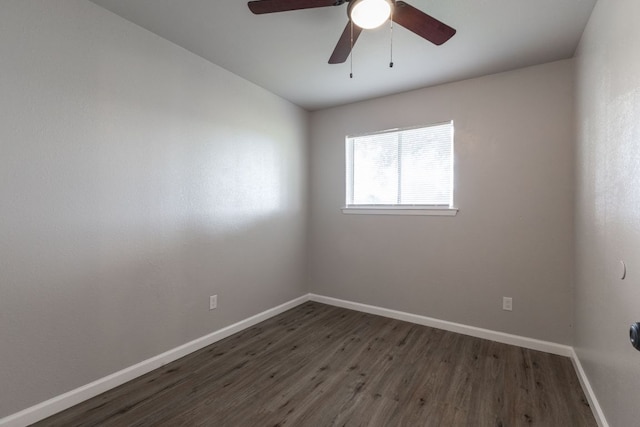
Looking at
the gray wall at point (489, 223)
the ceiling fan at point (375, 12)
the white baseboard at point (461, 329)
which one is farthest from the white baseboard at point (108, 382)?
the ceiling fan at point (375, 12)

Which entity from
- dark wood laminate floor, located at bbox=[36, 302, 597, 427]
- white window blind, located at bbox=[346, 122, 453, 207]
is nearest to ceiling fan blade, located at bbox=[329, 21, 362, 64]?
white window blind, located at bbox=[346, 122, 453, 207]

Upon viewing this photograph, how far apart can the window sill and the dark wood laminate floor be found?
1.20 metres

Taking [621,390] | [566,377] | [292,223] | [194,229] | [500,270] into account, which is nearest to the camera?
[621,390]

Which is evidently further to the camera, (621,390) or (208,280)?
(208,280)

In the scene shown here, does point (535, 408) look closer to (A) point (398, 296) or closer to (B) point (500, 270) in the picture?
(B) point (500, 270)

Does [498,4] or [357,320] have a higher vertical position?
[498,4]

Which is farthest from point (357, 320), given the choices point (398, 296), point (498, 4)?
point (498, 4)

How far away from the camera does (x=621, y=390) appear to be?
1.35 meters

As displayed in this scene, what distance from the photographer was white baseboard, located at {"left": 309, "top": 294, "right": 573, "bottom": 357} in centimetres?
243

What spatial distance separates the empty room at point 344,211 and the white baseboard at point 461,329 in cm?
2

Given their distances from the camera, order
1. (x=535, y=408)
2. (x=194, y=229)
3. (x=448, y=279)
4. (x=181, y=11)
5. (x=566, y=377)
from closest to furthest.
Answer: (x=535, y=408), (x=181, y=11), (x=566, y=377), (x=194, y=229), (x=448, y=279)

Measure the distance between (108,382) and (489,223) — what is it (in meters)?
3.27

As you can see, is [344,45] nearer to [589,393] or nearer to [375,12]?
[375,12]

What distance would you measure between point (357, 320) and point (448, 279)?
41.7 inches
